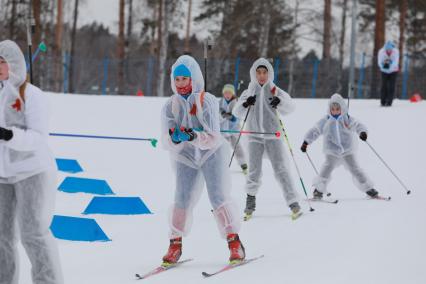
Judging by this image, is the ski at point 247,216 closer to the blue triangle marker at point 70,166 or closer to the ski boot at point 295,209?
the ski boot at point 295,209

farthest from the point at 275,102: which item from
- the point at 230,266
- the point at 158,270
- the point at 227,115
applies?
the point at 227,115

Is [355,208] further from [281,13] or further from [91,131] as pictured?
[281,13]

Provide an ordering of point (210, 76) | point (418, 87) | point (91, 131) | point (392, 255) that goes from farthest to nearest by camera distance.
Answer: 1. point (210, 76)
2. point (418, 87)
3. point (91, 131)
4. point (392, 255)

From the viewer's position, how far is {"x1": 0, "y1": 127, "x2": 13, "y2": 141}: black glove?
3631 millimetres

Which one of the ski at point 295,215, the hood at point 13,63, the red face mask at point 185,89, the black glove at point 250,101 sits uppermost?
the hood at point 13,63

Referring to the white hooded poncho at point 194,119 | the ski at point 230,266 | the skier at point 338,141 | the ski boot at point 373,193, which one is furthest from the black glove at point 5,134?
the ski boot at point 373,193

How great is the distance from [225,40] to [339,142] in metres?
24.1

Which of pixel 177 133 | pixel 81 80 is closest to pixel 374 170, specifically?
pixel 177 133

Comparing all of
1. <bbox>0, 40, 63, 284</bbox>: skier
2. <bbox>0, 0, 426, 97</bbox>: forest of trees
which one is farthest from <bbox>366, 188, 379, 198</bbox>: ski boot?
<bbox>0, 0, 426, 97</bbox>: forest of trees

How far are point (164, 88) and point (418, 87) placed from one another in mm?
10427

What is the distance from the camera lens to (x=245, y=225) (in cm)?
712

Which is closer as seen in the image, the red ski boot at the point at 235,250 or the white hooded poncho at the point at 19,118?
the white hooded poncho at the point at 19,118

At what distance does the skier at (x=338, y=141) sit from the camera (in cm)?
873

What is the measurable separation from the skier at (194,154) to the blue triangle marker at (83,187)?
359 centimetres
